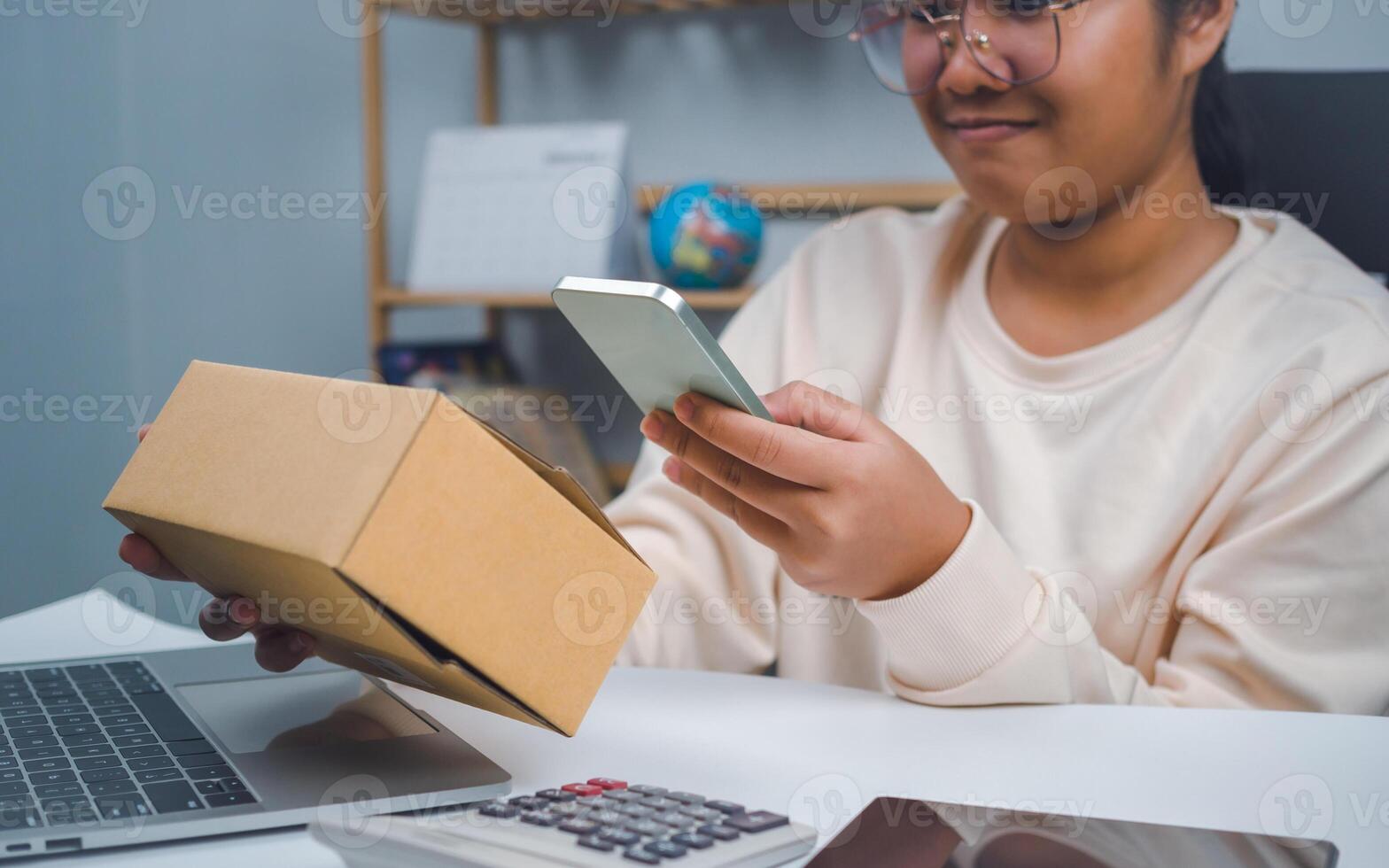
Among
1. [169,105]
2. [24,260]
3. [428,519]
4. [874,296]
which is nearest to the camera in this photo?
[428,519]

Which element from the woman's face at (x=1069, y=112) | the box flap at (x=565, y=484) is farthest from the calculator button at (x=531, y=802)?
the woman's face at (x=1069, y=112)

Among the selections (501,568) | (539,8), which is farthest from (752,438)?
(539,8)

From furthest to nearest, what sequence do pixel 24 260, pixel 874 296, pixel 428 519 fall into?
pixel 24 260
pixel 874 296
pixel 428 519

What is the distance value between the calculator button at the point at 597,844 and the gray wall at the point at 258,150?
141cm

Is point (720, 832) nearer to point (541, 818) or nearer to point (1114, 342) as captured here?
point (541, 818)

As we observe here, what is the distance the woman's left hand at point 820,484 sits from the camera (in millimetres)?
610

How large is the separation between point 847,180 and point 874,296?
0.81 metres

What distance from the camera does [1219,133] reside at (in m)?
1.01

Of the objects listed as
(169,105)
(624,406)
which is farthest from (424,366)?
(169,105)

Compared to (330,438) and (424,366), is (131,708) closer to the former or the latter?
(330,438)

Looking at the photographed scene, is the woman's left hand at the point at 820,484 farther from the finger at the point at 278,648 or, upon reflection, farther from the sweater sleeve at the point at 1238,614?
the finger at the point at 278,648

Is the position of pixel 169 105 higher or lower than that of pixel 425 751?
higher

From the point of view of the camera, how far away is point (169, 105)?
1.83 m

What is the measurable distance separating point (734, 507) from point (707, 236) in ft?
3.47
